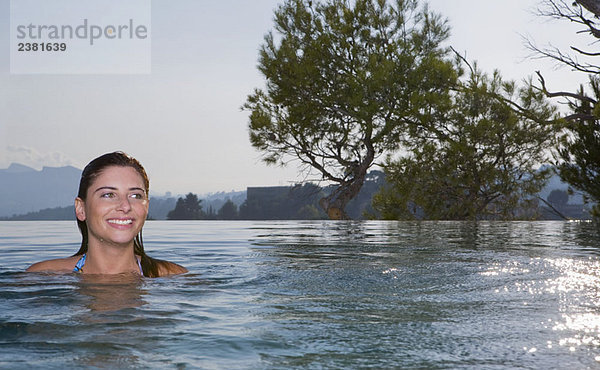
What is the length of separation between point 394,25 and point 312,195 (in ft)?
19.1

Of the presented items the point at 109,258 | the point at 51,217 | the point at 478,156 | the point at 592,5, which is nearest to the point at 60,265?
the point at 109,258

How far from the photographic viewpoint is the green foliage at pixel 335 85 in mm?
17688

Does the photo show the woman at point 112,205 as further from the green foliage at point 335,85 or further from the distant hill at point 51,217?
the green foliage at point 335,85

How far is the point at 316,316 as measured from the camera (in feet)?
8.82

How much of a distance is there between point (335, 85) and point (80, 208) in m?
15.3

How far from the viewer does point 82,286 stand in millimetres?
3461

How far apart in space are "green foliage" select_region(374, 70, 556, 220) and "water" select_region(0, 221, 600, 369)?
42.1ft

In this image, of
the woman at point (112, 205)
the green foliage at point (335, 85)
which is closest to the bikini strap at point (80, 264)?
the woman at point (112, 205)

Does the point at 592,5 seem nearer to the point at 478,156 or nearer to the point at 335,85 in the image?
the point at 478,156

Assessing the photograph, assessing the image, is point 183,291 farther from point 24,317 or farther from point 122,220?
point 24,317

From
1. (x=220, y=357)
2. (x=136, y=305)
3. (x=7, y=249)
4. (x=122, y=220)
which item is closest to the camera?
(x=220, y=357)

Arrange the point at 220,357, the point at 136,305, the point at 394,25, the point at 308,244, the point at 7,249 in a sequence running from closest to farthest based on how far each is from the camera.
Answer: the point at 220,357
the point at 136,305
the point at 7,249
the point at 308,244
the point at 394,25

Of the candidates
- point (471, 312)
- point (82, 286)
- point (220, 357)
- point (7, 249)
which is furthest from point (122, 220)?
point (7, 249)

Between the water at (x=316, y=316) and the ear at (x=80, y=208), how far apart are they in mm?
378
